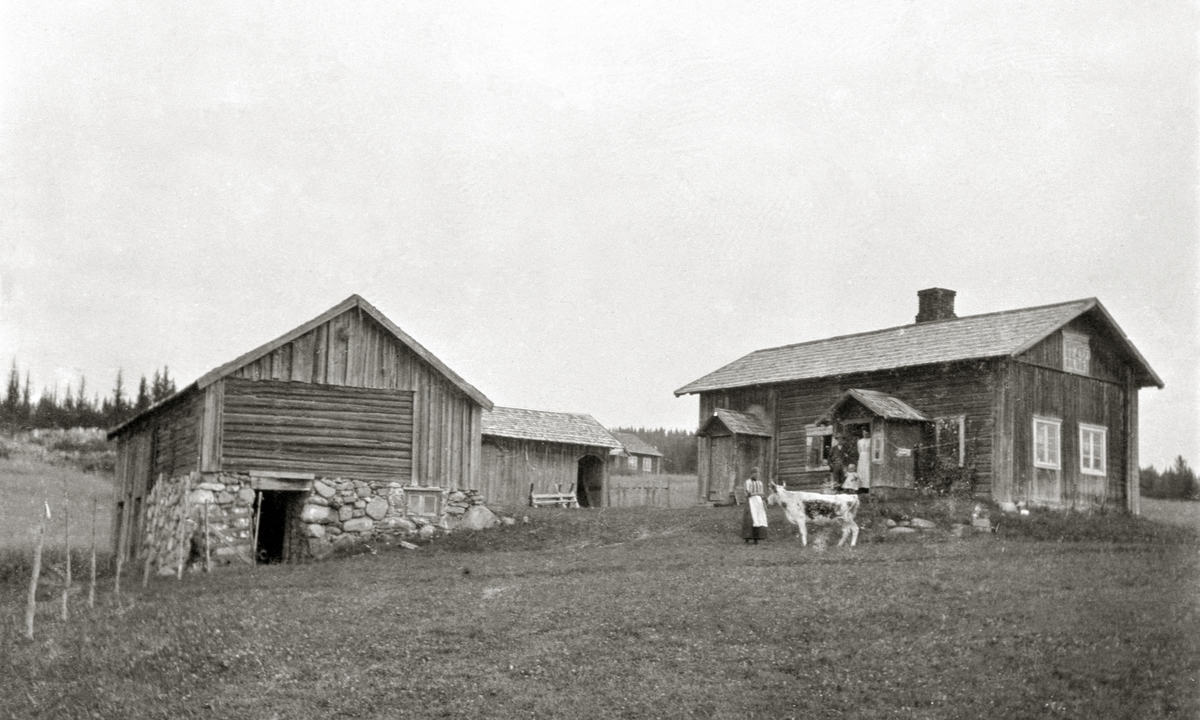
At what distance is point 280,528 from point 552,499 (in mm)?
14500

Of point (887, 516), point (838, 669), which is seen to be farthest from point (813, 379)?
point (838, 669)

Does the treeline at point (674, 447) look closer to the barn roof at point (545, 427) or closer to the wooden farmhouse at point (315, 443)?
the barn roof at point (545, 427)

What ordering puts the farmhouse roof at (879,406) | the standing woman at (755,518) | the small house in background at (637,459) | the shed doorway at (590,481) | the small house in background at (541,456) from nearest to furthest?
the standing woman at (755,518)
the farmhouse roof at (879,406)
the small house in background at (541,456)
the shed doorway at (590,481)
the small house in background at (637,459)

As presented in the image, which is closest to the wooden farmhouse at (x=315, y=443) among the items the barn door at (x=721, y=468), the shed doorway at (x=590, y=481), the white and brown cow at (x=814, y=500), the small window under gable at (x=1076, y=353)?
the barn door at (x=721, y=468)

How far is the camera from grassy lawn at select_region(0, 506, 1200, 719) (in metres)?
14.2

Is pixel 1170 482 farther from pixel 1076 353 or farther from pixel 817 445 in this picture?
pixel 817 445

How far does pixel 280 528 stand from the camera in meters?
33.2

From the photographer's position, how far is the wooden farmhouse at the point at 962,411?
32844 mm

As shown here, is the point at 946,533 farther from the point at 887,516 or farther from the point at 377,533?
the point at 377,533

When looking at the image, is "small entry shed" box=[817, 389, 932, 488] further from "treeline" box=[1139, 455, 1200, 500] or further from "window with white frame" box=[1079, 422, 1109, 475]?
→ "treeline" box=[1139, 455, 1200, 500]

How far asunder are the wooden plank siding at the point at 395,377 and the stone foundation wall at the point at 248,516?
2.49 feet

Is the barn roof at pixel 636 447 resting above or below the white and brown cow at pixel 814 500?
above

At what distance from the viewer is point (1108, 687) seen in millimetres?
14008

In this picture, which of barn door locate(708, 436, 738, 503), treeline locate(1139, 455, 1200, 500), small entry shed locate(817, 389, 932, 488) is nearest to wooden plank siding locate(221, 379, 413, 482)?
barn door locate(708, 436, 738, 503)
